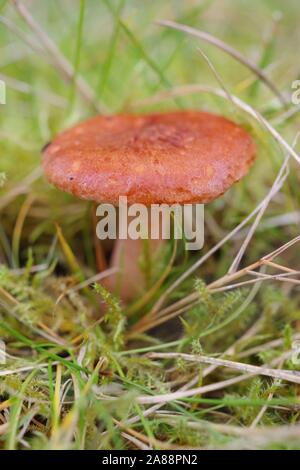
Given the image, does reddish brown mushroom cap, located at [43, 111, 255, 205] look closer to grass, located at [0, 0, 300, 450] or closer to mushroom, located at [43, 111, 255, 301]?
mushroom, located at [43, 111, 255, 301]

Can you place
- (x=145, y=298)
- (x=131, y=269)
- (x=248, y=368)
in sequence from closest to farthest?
(x=248, y=368) → (x=145, y=298) → (x=131, y=269)

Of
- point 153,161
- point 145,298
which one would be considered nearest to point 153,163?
point 153,161

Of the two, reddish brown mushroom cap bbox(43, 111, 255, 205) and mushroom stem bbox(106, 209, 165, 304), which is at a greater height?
reddish brown mushroom cap bbox(43, 111, 255, 205)

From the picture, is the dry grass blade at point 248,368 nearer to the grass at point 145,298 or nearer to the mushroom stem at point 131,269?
the grass at point 145,298

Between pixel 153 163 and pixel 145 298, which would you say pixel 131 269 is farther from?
pixel 153 163

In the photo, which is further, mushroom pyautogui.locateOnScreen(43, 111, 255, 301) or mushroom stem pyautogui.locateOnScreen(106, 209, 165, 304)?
mushroom stem pyautogui.locateOnScreen(106, 209, 165, 304)

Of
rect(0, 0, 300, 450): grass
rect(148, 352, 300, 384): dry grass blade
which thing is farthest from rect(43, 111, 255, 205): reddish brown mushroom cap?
rect(148, 352, 300, 384): dry grass blade

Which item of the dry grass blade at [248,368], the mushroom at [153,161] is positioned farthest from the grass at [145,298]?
the mushroom at [153,161]

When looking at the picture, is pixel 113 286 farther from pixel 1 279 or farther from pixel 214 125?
pixel 214 125
